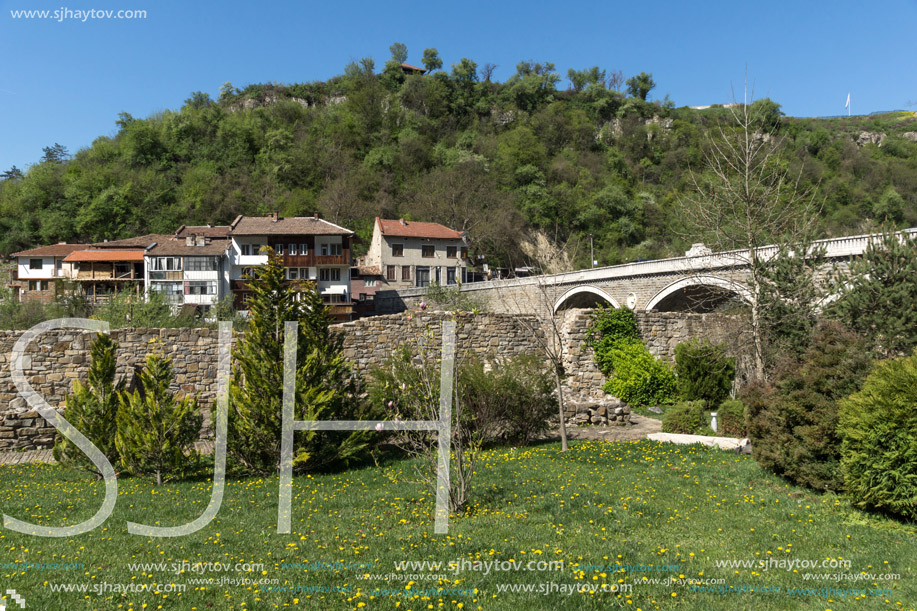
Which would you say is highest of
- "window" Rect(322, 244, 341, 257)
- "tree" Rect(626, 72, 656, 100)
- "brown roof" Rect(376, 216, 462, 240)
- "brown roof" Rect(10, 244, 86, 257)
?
"tree" Rect(626, 72, 656, 100)

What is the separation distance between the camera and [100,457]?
9766 millimetres

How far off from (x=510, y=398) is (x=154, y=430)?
21.6 feet

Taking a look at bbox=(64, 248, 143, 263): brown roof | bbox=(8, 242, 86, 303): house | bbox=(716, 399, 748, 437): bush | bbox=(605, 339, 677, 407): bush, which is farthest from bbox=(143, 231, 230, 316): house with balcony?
bbox=(716, 399, 748, 437): bush

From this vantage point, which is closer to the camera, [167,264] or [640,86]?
[167,264]

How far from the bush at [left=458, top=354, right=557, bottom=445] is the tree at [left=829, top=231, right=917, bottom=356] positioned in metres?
7.18

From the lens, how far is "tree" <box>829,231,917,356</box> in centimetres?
1262

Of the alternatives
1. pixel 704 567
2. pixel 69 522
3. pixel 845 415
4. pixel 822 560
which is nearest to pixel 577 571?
pixel 704 567

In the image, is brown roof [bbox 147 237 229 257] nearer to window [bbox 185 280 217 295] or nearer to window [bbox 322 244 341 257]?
window [bbox 185 280 217 295]

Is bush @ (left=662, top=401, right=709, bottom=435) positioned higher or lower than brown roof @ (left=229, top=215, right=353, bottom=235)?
lower

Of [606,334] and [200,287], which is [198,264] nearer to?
[200,287]

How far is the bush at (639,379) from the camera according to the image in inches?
691

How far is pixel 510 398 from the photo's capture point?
469 inches

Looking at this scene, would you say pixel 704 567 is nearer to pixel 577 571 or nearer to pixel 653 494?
pixel 577 571

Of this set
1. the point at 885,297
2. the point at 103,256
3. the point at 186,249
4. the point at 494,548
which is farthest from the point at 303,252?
the point at 494,548
